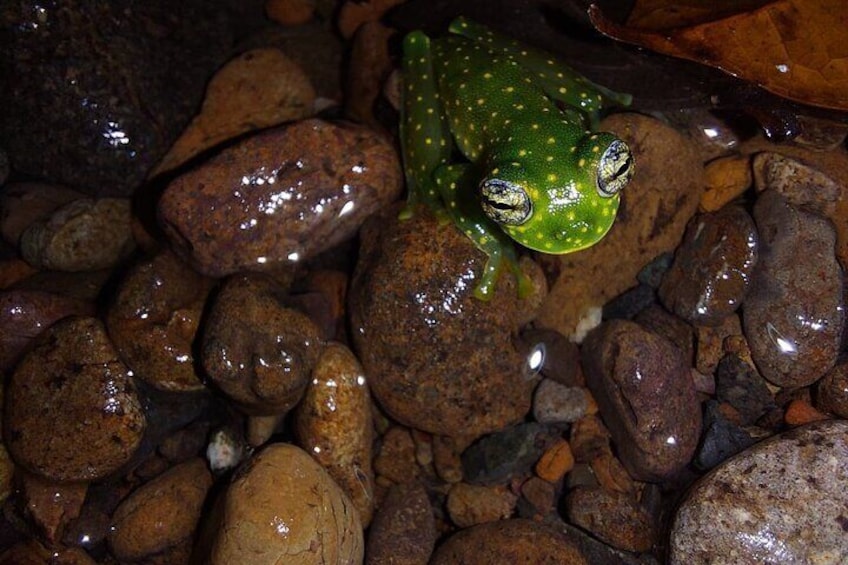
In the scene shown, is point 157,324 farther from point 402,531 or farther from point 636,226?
point 636,226

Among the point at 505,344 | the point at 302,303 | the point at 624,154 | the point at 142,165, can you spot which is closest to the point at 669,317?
the point at 505,344

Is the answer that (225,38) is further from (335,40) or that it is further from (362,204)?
(362,204)

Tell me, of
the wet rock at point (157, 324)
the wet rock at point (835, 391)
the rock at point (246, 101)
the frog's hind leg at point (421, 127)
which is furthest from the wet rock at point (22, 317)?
the wet rock at point (835, 391)

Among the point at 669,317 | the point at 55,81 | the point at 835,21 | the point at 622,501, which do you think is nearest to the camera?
the point at 835,21

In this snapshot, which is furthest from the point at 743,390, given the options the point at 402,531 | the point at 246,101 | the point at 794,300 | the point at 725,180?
the point at 246,101

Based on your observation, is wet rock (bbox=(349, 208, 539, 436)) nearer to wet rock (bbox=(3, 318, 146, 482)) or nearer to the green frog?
the green frog

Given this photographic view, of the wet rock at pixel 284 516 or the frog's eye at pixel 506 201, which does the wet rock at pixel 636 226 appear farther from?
the wet rock at pixel 284 516

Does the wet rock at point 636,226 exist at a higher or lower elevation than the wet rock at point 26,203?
lower
